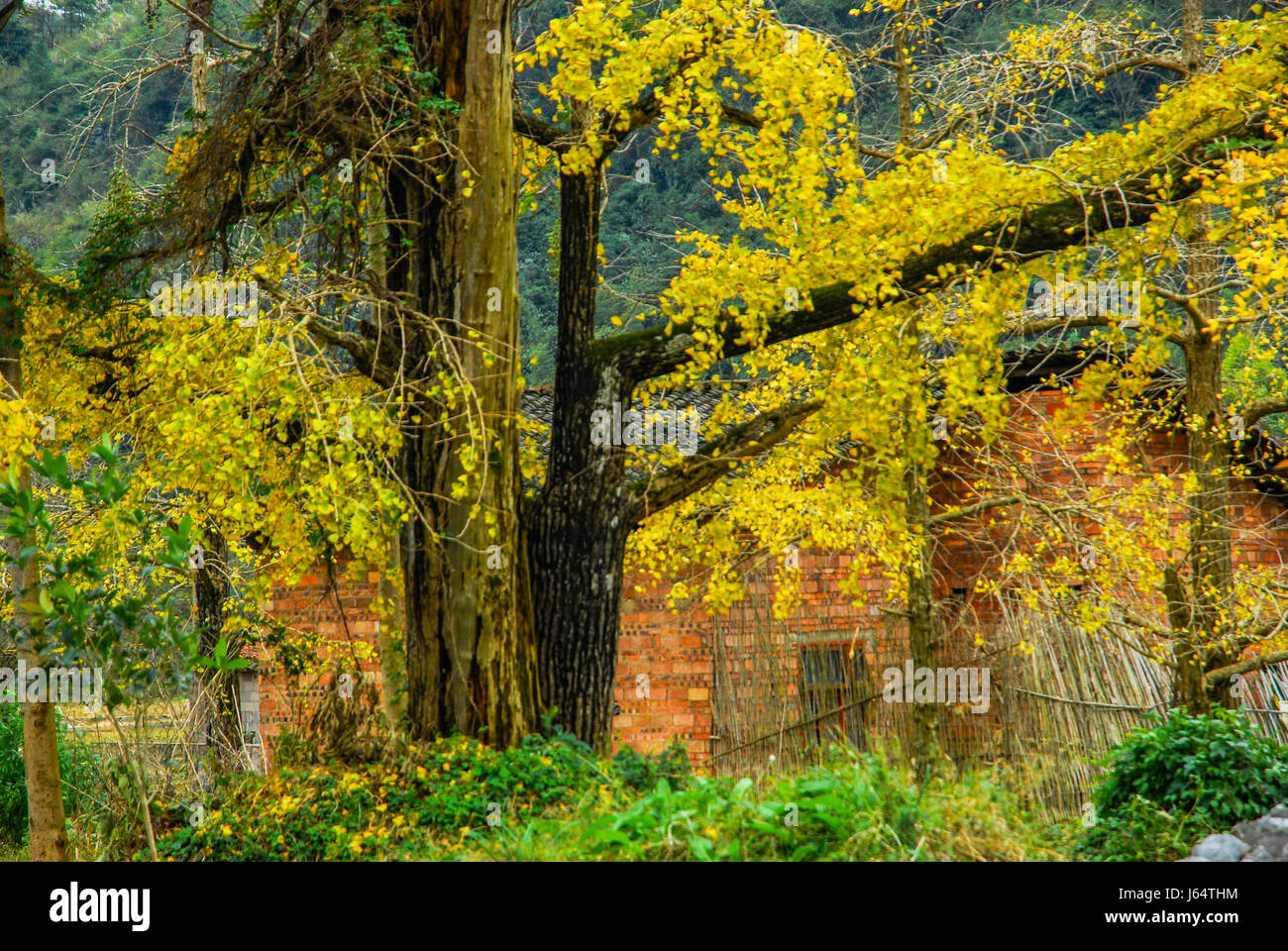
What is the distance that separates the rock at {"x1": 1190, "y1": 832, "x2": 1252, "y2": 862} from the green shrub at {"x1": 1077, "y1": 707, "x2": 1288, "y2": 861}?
12.7 inches

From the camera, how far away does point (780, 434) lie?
893 centimetres

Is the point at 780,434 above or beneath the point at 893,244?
beneath

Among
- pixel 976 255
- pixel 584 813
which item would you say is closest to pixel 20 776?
pixel 584 813

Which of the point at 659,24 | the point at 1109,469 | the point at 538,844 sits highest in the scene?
the point at 659,24

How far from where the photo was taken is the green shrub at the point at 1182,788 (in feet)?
20.6

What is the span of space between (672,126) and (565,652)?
3750 mm

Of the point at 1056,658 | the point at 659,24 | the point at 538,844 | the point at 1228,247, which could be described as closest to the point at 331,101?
the point at 659,24

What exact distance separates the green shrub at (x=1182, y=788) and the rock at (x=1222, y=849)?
1.06 feet

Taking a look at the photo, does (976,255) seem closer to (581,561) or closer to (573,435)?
(573,435)

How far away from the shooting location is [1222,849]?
5.67 meters

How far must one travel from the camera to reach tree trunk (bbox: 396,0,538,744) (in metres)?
8.17

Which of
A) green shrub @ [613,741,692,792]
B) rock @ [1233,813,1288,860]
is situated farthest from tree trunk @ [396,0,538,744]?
rock @ [1233,813,1288,860]

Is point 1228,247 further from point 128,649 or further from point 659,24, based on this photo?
point 128,649

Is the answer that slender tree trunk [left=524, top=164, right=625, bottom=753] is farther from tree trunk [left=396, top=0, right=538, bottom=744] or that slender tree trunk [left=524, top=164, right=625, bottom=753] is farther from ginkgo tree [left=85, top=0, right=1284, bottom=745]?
tree trunk [left=396, top=0, right=538, bottom=744]
